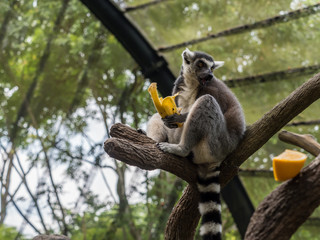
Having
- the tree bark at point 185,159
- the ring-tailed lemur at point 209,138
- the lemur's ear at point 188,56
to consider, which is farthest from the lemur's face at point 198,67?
the tree bark at point 185,159

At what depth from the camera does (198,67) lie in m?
4.73

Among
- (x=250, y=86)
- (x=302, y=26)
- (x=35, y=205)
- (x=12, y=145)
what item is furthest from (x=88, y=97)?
(x=302, y=26)

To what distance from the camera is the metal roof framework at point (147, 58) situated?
7.04m

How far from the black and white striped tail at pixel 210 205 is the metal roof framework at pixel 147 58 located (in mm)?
3571

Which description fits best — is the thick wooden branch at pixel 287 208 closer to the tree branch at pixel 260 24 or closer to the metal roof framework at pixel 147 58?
the tree branch at pixel 260 24

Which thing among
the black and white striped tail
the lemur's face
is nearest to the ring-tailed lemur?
the black and white striped tail

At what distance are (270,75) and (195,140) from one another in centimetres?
339

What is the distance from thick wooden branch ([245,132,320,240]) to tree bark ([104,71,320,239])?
980mm

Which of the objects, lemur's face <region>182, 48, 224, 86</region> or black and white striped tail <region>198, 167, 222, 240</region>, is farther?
lemur's face <region>182, 48, 224, 86</region>

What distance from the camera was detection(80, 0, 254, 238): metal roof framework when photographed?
23.1 ft

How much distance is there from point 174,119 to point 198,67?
90 cm

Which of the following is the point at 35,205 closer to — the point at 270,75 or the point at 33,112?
the point at 33,112

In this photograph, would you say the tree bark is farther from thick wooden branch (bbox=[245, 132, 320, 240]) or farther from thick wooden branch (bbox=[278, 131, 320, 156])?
thick wooden branch (bbox=[245, 132, 320, 240])

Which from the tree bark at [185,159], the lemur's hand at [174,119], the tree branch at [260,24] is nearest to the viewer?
the tree bark at [185,159]
